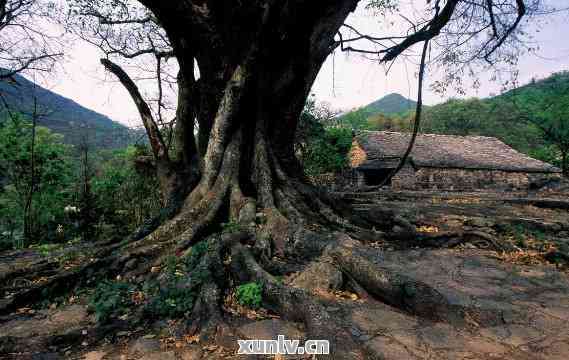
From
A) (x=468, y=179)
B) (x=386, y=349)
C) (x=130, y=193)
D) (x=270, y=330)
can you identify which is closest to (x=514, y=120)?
(x=468, y=179)

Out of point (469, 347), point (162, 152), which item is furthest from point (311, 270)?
point (162, 152)

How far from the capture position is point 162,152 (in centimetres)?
661

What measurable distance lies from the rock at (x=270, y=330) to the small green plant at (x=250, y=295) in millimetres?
241

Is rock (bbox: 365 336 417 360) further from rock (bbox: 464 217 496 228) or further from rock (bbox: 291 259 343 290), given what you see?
rock (bbox: 464 217 496 228)

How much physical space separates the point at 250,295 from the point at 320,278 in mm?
756

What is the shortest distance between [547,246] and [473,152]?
27519 mm

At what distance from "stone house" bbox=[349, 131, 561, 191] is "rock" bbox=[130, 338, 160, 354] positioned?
2370 centimetres

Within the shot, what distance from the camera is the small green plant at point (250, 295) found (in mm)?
2723

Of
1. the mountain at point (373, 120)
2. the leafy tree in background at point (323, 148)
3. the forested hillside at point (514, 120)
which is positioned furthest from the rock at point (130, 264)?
the forested hillside at point (514, 120)

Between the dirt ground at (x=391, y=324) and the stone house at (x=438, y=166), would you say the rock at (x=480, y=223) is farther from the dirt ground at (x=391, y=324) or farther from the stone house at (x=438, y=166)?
the stone house at (x=438, y=166)

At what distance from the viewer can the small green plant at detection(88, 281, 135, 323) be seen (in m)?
2.65

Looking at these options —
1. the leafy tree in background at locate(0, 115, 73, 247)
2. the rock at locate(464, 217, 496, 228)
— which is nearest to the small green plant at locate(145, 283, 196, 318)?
the rock at locate(464, 217, 496, 228)

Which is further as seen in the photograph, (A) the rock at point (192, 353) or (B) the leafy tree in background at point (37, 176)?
(B) the leafy tree in background at point (37, 176)

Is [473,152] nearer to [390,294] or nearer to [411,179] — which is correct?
[411,179]
